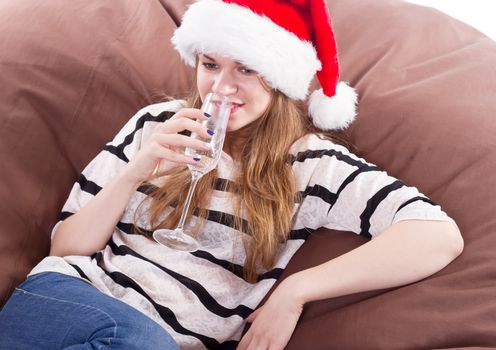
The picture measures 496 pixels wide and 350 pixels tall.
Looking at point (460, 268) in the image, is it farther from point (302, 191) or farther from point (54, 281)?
point (54, 281)

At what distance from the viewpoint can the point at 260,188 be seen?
145 centimetres

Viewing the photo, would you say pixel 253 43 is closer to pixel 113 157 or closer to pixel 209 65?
pixel 209 65

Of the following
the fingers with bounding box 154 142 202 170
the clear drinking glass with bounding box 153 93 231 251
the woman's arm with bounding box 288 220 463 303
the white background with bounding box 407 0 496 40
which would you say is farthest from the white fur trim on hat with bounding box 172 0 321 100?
the white background with bounding box 407 0 496 40

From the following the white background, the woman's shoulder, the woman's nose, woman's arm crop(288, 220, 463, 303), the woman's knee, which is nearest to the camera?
the woman's knee

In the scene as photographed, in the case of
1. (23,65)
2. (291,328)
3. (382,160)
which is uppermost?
(23,65)

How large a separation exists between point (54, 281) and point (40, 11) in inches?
28.2

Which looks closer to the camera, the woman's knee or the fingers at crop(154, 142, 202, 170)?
the woman's knee

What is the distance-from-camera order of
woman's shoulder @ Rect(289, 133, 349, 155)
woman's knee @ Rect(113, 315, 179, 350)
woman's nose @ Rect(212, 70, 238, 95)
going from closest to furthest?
woman's knee @ Rect(113, 315, 179, 350), woman's nose @ Rect(212, 70, 238, 95), woman's shoulder @ Rect(289, 133, 349, 155)

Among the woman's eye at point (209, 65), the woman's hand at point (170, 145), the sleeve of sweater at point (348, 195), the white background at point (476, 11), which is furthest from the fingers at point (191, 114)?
the white background at point (476, 11)

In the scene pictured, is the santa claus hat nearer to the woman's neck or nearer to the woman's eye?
the woman's eye

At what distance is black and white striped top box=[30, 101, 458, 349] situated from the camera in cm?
135

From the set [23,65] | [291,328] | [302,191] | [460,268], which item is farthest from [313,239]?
[23,65]

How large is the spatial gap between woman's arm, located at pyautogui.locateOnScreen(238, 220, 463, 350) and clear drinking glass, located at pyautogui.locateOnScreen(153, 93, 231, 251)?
21cm

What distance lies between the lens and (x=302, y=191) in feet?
4.77
